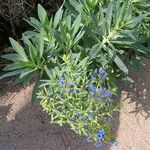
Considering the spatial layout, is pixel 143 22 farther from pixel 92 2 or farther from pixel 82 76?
pixel 82 76

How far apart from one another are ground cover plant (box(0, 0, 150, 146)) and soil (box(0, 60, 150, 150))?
0.34 m

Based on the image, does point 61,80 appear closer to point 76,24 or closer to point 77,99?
point 77,99

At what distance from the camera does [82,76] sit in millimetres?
3262

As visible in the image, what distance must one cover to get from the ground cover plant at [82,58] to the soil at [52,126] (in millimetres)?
339

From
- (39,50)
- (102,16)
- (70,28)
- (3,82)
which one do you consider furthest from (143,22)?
(3,82)

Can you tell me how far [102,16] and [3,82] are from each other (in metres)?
1.39

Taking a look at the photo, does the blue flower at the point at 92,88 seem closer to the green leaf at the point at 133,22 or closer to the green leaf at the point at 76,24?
the green leaf at the point at 76,24

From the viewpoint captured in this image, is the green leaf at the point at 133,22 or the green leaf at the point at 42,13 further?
the green leaf at the point at 42,13

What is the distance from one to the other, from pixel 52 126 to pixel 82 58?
29.5 inches

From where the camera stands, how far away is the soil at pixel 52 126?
3.71 metres

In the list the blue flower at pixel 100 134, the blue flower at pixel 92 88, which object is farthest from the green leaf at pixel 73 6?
the blue flower at pixel 100 134

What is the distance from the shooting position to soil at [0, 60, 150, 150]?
3705mm

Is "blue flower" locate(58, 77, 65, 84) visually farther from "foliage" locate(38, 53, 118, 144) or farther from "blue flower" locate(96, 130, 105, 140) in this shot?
"blue flower" locate(96, 130, 105, 140)

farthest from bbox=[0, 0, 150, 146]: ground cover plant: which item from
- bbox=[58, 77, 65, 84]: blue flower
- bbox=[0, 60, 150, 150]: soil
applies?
bbox=[0, 60, 150, 150]: soil
